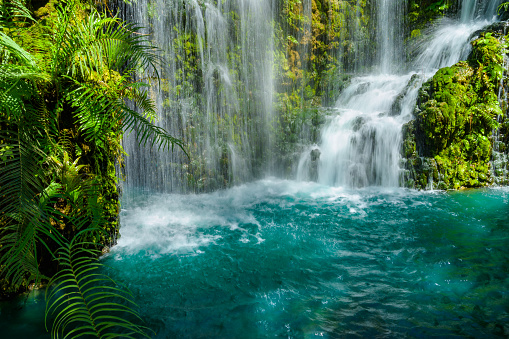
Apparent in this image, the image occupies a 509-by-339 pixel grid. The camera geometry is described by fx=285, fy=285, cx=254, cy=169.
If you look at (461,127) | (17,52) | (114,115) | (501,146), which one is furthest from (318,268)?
(501,146)

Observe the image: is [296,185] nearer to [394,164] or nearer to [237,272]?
[394,164]

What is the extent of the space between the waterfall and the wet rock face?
5.22 metres

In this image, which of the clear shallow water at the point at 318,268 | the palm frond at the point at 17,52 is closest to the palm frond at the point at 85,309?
the clear shallow water at the point at 318,268

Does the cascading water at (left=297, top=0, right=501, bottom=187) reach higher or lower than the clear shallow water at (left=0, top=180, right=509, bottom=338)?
higher

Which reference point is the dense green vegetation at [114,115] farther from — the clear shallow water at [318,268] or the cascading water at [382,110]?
the clear shallow water at [318,268]

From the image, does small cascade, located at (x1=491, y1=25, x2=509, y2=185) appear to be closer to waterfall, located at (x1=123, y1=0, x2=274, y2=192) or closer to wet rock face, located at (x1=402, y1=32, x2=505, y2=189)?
wet rock face, located at (x1=402, y1=32, x2=505, y2=189)

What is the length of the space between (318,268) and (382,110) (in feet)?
26.1

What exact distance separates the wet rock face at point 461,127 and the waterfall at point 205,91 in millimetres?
5216

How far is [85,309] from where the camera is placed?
5.06ft

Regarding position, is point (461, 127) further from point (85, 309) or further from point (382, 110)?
point (85, 309)

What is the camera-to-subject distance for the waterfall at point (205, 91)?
810 centimetres

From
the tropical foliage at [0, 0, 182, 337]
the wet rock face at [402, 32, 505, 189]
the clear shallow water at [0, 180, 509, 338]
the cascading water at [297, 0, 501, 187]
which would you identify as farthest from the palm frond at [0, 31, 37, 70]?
the wet rock face at [402, 32, 505, 189]

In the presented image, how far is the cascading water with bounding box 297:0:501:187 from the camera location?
8883 mm

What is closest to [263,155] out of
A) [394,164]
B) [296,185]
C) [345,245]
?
[296,185]
